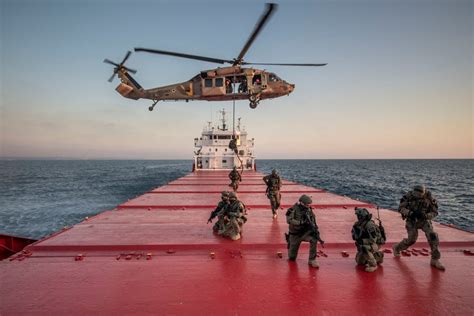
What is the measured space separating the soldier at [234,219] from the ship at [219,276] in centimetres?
20

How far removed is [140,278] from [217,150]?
30.8 meters

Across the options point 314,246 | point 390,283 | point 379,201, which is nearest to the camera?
point 390,283

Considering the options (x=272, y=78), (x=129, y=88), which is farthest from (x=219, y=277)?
(x=129, y=88)

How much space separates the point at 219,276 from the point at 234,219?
2082 millimetres

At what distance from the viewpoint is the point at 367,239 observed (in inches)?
201

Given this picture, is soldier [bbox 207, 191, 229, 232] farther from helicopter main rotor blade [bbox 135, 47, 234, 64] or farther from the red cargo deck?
helicopter main rotor blade [bbox 135, 47, 234, 64]

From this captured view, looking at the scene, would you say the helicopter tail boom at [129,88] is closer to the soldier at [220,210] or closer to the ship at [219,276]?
the ship at [219,276]

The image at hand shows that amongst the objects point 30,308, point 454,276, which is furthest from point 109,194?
point 454,276

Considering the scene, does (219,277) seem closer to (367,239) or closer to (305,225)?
(305,225)

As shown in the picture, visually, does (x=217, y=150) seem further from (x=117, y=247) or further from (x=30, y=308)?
(x=30, y=308)

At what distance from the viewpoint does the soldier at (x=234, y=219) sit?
6879 mm

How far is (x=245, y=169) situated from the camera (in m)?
36.9

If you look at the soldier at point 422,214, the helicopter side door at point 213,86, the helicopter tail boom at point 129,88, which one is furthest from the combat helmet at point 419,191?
the helicopter tail boom at point 129,88

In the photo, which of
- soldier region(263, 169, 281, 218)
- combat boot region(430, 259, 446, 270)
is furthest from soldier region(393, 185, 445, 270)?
soldier region(263, 169, 281, 218)
